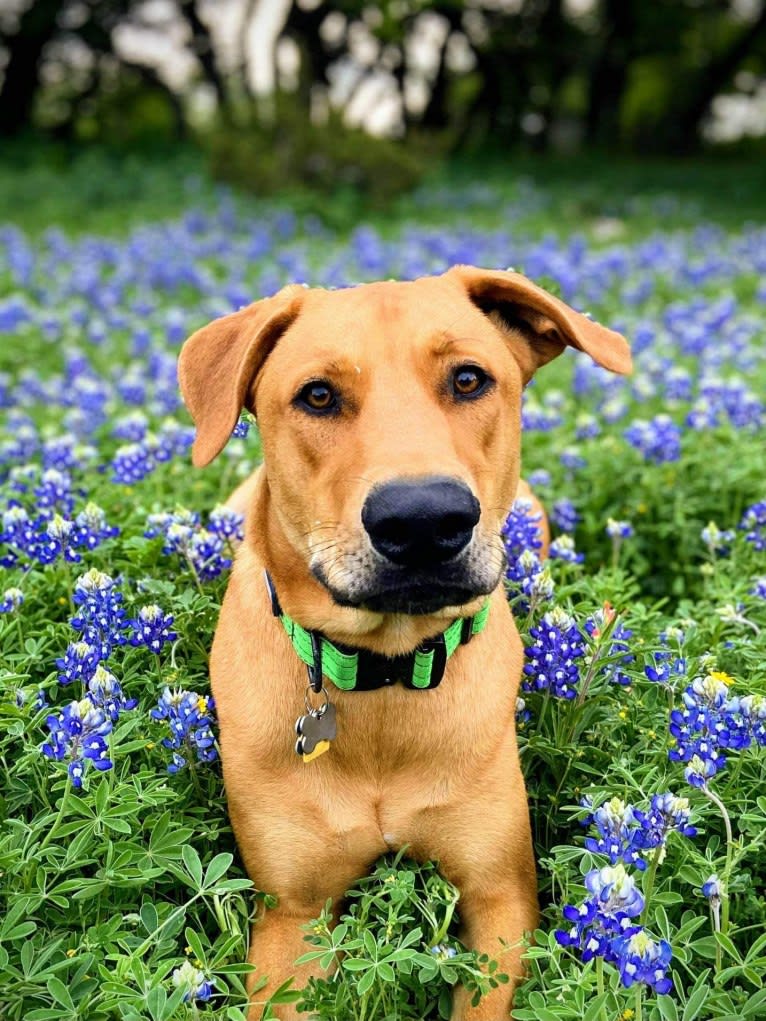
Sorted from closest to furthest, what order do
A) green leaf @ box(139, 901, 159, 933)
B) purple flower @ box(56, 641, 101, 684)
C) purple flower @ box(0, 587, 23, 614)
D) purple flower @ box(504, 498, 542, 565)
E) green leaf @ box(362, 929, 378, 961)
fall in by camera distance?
1. green leaf @ box(362, 929, 378, 961)
2. green leaf @ box(139, 901, 159, 933)
3. purple flower @ box(56, 641, 101, 684)
4. purple flower @ box(0, 587, 23, 614)
5. purple flower @ box(504, 498, 542, 565)

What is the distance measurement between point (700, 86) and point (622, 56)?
8.39ft

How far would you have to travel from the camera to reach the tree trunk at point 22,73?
84.7 feet

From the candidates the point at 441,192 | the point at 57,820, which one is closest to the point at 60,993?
the point at 57,820

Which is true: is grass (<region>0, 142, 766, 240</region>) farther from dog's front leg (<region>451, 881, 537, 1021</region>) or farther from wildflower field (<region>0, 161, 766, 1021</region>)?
dog's front leg (<region>451, 881, 537, 1021</region>)

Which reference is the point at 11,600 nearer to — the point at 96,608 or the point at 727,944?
the point at 96,608

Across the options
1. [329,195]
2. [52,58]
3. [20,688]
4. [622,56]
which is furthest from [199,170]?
[20,688]

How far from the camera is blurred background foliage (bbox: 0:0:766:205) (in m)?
25.4

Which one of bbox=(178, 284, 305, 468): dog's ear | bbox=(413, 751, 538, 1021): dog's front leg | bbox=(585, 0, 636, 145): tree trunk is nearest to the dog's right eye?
bbox=(178, 284, 305, 468): dog's ear

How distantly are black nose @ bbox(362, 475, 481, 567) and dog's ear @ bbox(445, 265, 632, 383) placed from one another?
2.75 ft

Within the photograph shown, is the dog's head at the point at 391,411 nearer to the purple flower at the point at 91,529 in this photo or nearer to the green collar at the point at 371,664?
the green collar at the point at 371,664

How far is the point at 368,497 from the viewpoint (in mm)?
2457

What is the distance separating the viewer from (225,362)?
3010 mm

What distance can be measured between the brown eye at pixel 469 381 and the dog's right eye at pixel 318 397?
339 mm

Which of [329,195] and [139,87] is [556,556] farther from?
[139,87]
